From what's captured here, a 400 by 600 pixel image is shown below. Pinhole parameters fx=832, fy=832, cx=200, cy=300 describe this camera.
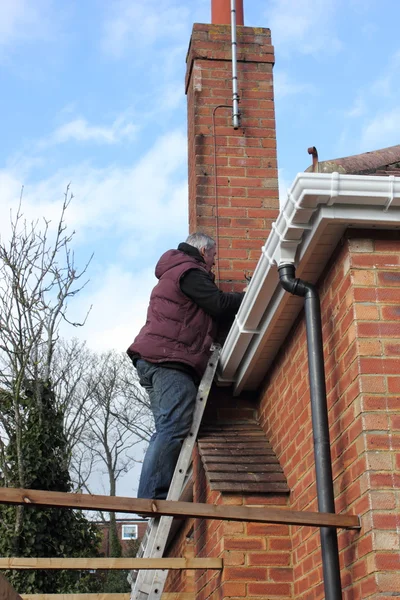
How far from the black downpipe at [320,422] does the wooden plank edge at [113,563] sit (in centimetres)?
110

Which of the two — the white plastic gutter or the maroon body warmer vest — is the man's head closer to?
the maroon body warmer vest

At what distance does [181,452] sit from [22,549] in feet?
14.0

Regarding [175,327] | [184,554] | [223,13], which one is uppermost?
[223,13]

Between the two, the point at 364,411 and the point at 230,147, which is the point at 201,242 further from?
the point at 364,411

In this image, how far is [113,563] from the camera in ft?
14.4

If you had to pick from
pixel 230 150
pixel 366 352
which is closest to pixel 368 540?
pixel 366 352

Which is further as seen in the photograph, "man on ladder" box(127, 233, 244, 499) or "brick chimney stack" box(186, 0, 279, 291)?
"brick chimney stack" box(186, 0, 279, 291)

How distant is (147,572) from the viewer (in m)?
4.53

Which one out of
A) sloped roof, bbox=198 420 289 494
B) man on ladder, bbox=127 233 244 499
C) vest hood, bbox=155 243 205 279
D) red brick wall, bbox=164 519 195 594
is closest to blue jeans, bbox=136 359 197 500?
man on ladder, bbox=127 233 244 499

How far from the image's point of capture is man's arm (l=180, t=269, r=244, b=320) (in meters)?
5.19

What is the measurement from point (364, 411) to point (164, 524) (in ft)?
5.41

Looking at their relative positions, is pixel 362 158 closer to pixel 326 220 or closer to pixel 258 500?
pixel 326 220

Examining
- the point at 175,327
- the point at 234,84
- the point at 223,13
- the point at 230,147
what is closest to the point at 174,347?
the point at 175,327

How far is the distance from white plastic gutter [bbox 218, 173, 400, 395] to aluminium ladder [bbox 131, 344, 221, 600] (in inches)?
20.2
